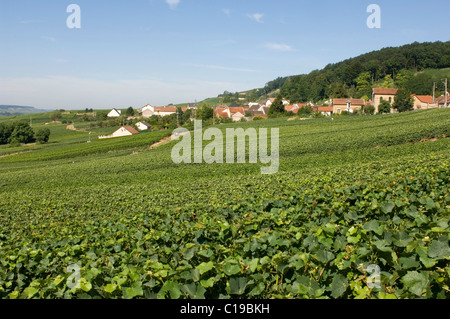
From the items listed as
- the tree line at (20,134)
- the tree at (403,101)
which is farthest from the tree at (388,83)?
the tree line at (20,134)

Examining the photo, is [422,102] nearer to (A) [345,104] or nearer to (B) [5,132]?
(A) [345,104]

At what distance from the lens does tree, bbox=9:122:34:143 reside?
91688 mm

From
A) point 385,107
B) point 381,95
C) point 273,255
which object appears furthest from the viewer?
point 381,95

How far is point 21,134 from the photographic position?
305 feet

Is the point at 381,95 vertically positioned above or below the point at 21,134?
above

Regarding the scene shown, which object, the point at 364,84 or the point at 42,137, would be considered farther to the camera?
the point at 364,84

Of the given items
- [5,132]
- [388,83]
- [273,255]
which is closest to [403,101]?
[388,83]

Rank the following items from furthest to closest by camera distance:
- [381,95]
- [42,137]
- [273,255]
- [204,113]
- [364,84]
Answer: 1. [364,84]
2. [204,113]
3. [42,137]
4. [381,95]
5. [273,255]

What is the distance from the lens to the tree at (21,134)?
301 feet

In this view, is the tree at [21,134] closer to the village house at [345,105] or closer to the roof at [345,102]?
the village house at [345,105]

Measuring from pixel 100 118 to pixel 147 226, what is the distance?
145358 mm

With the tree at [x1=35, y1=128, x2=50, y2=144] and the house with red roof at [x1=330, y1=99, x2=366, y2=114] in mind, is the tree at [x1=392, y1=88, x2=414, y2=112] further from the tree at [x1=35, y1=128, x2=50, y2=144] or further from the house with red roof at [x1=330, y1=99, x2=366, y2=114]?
the tree at [x1=35, y1=128, x2=50, y2=144]
